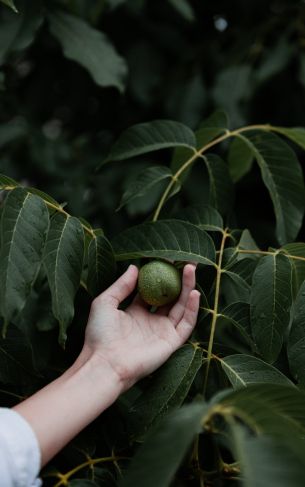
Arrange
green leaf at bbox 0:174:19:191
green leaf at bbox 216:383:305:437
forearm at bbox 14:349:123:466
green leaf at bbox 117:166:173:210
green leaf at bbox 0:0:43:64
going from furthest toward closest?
1. green leaf at bbox 0:0:43:64
2. green leaf at bbox 117:166:173:210
3. green leaf at bbox 0:174:19:191
4. forearm at bbox 14:349:123:466
5. green leaf at bbox 216:383:305:437

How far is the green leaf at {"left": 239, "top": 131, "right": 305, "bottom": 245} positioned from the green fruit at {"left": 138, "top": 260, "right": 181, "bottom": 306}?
37 cm

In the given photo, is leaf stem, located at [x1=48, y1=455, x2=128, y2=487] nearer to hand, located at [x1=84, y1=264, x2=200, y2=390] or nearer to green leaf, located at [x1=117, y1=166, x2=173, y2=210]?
hand, located at [x1=84, y1=264, x2=200, y2=390]

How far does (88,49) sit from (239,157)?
0.58 m

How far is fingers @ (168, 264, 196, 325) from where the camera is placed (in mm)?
1384

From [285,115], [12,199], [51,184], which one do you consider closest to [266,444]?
[12,199]

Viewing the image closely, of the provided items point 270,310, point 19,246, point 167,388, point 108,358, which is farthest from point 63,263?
point 270,310

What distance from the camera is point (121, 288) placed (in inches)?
53.9

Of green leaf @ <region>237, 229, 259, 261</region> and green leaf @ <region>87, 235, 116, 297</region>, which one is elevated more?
green leaf @ <region>87, 235, 116, 297</region>

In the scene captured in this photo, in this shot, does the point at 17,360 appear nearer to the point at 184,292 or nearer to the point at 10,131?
the point at 184,292

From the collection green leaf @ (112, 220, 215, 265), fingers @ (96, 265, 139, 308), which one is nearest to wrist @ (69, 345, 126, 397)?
fingers @ (96, 265, 139, 308)

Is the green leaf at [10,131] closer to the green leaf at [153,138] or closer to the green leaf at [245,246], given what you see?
the green leaf at [153,138]

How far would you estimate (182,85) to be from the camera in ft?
8.87

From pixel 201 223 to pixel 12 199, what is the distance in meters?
0.45

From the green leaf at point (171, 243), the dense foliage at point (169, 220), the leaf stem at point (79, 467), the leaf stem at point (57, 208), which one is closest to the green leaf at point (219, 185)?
the dense foliage at point (169, 220)
